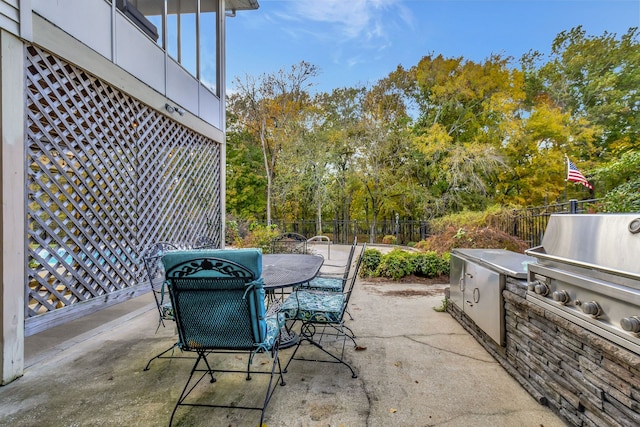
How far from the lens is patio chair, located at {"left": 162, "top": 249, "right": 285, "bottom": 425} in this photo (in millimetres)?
1552

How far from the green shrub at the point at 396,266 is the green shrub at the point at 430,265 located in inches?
4.6

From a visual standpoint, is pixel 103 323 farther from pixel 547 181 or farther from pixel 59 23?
pixel 547 181

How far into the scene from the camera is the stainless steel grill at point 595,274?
1.25 metres

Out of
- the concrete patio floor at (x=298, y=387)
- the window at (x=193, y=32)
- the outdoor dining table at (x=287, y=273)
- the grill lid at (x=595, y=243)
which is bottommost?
the concrete patio floor at (x=298, y=387)

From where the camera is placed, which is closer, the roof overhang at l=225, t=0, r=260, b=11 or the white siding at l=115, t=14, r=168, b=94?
the white siding at l=115, t=14, r=168, b=94

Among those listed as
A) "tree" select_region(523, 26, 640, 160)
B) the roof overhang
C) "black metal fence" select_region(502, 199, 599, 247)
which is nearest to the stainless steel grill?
"black metal fence" select_region(502, 199, 599, 247)

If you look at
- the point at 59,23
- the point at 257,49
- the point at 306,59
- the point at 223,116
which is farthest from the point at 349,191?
the point at 59,23

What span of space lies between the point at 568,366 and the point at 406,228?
35.6ft

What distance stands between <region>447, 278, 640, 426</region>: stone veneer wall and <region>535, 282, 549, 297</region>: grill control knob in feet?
0.32

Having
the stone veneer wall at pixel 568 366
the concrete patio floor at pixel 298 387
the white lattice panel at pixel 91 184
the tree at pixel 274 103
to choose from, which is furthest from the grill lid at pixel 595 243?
the tree at pixel 274 103

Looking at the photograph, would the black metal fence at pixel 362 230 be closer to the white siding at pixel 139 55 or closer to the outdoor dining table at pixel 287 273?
the outdoor dining table at pixel 287 273

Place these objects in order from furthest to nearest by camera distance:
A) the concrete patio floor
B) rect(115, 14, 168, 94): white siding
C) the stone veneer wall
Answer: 1. rect(115, 14, 168, 94): white siding
2. the concrete patio floor
3. the stone veneer wall

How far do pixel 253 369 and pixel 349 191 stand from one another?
40.1 feet

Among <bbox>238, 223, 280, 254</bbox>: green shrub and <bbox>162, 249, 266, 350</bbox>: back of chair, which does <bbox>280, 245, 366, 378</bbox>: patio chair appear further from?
<bbox>238, 223, 280, 254</bbox>: green shrub
